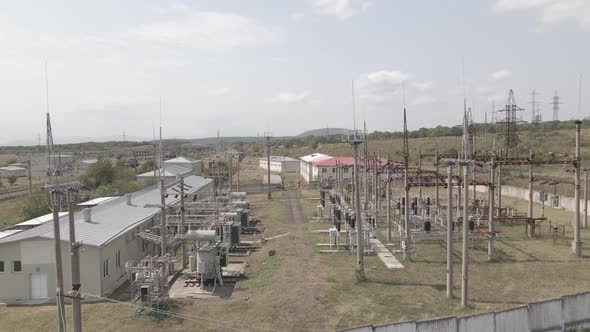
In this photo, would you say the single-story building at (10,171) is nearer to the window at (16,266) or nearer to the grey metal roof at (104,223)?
the grey metal roof at (104,223)

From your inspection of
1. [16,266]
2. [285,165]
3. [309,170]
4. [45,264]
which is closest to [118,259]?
[45,264]

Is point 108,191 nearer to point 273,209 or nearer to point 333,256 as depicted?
point 273,209

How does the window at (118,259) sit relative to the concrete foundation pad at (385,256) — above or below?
above

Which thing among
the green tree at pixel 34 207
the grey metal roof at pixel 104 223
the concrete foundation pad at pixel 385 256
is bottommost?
the concrete foundation pad at pixel 385 256

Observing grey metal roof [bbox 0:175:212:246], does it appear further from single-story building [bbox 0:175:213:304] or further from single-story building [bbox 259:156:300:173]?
single-story building [bbox 259:156:300:173]

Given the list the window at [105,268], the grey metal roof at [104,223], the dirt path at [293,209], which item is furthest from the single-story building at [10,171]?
the window at [105,268]

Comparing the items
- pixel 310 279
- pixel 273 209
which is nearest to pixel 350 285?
pixel 310 279

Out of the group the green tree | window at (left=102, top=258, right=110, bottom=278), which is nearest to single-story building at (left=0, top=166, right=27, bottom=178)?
the green tree
